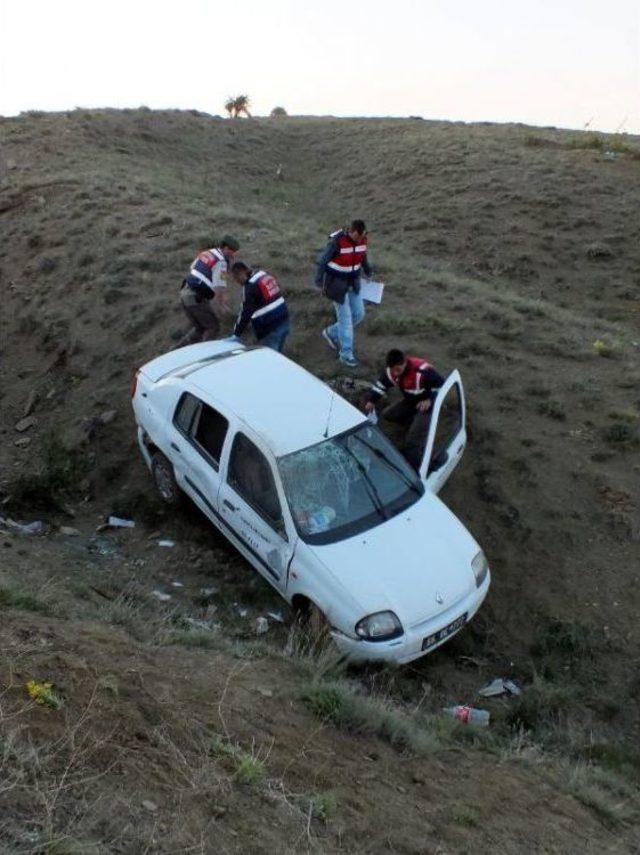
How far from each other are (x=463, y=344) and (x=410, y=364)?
107 inches

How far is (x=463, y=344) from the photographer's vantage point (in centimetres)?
1066

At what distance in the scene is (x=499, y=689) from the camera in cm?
642

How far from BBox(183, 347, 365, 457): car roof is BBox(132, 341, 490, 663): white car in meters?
0.01

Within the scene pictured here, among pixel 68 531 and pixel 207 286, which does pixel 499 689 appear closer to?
pixel 68 531

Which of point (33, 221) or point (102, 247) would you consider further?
point (33, 221)

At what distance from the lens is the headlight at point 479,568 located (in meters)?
6.51

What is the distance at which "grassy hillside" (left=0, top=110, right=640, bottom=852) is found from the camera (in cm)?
372

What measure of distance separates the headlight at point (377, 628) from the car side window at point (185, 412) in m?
2.80

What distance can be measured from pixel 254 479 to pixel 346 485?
80 cm


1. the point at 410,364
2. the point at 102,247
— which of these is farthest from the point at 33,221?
the point at 410,364

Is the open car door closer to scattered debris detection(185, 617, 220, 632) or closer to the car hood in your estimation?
the car hood

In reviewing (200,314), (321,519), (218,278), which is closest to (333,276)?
(218,278)

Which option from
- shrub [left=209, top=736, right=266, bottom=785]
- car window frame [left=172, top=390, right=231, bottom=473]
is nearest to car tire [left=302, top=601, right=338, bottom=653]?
car window frame [left=172, top=390, right=231, bottom=473]

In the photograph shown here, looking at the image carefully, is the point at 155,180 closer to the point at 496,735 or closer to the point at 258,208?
the point at 258,208
